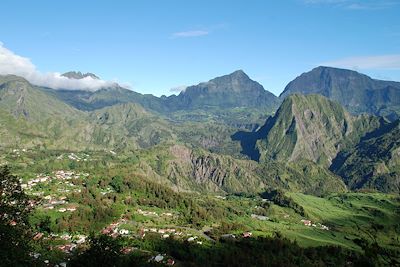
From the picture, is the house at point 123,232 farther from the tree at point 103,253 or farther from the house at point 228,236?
the tree at point 103,253

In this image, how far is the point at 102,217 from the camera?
186 m

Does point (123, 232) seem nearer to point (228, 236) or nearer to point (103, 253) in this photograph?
point (228, 236)

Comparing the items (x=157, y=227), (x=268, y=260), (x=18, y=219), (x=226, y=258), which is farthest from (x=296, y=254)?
(x=18, y=219)

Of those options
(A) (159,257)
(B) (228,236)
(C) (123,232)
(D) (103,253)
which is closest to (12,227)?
(D) (103,253)

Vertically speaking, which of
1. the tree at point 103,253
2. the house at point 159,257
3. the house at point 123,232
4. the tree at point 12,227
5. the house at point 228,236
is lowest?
the house at point 228,236

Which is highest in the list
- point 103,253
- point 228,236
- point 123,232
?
point 103,253

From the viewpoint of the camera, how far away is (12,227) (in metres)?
52.4

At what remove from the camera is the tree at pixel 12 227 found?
48.5 m

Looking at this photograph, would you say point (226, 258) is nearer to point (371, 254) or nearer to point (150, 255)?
point (150, 255)

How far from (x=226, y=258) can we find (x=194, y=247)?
12.5 m

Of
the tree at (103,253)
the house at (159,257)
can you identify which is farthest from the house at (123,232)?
the tree at (103,253)

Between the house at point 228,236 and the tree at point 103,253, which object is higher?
the tree at point 103,253

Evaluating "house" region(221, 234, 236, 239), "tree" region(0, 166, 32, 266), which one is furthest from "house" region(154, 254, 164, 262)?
"tree" region(0, 166, 32, 266)

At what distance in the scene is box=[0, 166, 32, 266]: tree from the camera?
1911 inches
